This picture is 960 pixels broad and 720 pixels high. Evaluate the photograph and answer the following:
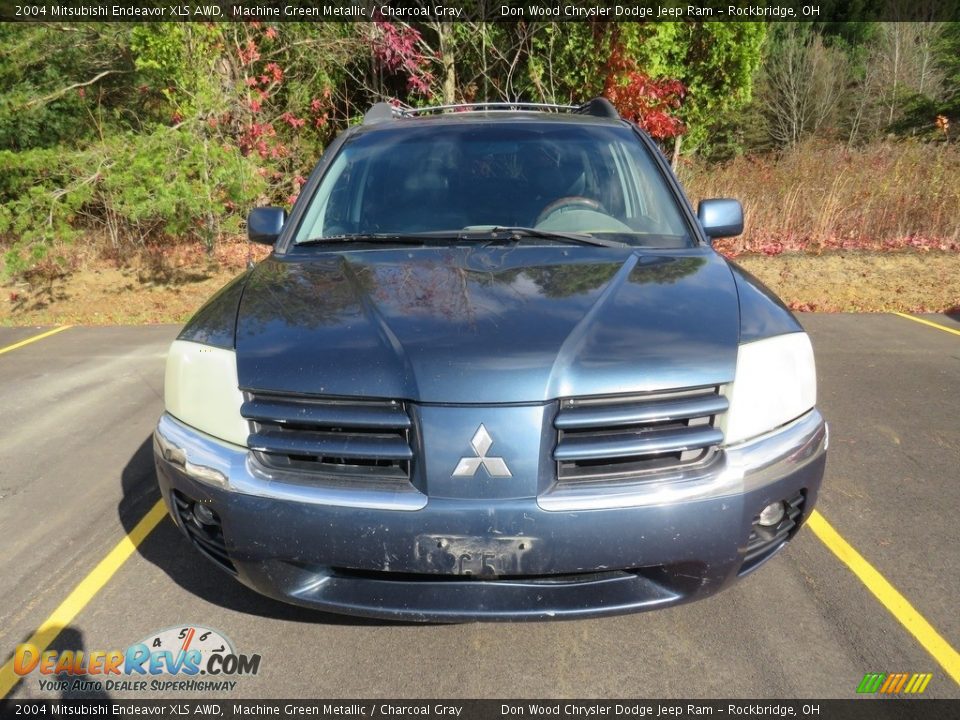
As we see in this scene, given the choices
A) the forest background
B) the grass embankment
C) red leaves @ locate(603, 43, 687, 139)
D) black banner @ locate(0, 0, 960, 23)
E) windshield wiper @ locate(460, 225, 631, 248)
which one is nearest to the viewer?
windshield wiper @ locate(460, 225, 631, 248)

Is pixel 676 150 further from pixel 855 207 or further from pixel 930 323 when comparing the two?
pixel 930 323

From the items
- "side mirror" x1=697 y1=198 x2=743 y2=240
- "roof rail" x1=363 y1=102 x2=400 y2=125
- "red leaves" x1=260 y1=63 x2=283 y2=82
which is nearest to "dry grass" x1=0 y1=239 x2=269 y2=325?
"red leaves" x1=260 y1=63 x2=283 y2=82

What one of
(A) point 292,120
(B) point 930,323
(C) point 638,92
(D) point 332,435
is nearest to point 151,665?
(D) point 332,435

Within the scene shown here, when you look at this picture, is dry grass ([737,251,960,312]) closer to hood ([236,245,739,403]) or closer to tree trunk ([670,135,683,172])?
tree trunk ([670,135,683,172])

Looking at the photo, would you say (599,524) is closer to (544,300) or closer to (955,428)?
(544,300)

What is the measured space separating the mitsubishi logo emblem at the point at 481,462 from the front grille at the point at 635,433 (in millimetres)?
162

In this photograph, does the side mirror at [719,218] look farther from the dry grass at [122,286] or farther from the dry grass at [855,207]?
the dry grass at [855,207]

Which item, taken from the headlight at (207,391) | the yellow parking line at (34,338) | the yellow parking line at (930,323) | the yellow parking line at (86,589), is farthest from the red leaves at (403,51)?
the headlight at (207,391)

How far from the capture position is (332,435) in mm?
2186

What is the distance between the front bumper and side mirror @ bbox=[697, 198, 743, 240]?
1450 millimetres

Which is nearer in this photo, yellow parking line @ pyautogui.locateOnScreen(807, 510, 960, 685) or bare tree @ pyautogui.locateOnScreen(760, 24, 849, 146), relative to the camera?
yellow parking line @ pyautogui.locateOnScreen(807, 510, 960, 685)

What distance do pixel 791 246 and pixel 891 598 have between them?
31.4ft

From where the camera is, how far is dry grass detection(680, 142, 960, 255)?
11352 millimetres

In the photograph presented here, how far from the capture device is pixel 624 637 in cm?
264
